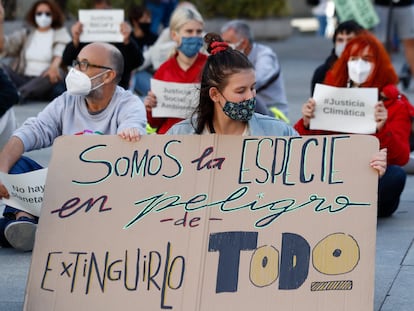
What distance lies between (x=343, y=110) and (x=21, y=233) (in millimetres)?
1959

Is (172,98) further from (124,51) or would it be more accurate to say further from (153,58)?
(153,58)

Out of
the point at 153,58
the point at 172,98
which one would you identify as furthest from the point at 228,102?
the point at 153,58

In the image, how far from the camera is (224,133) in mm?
4906

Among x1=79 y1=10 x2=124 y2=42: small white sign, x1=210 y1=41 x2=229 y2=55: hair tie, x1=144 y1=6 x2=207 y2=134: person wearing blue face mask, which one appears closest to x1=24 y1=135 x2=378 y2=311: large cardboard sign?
x1=210 y1=41 x2=229 y2=55: hair tie

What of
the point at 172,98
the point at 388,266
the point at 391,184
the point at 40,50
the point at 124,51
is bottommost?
the point at 388,266

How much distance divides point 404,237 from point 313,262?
200cm

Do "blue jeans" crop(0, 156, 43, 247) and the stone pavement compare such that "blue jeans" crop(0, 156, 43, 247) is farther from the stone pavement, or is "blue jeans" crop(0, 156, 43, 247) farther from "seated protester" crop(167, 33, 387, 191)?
"seated protester" crop(167, 33, 387, 191)

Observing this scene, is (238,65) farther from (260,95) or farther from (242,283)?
(260,95)

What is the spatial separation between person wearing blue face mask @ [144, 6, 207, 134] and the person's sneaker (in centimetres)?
199

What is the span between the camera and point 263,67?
9133 mm

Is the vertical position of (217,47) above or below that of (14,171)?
above

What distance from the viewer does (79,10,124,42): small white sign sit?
9992mm

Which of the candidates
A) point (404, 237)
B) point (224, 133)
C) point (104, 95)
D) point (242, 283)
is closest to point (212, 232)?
point (242, 283)

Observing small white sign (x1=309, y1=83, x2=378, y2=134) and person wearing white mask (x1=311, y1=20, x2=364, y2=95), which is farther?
person wearing white mask (x1=311, y1=20, x2=364, y2=95)
